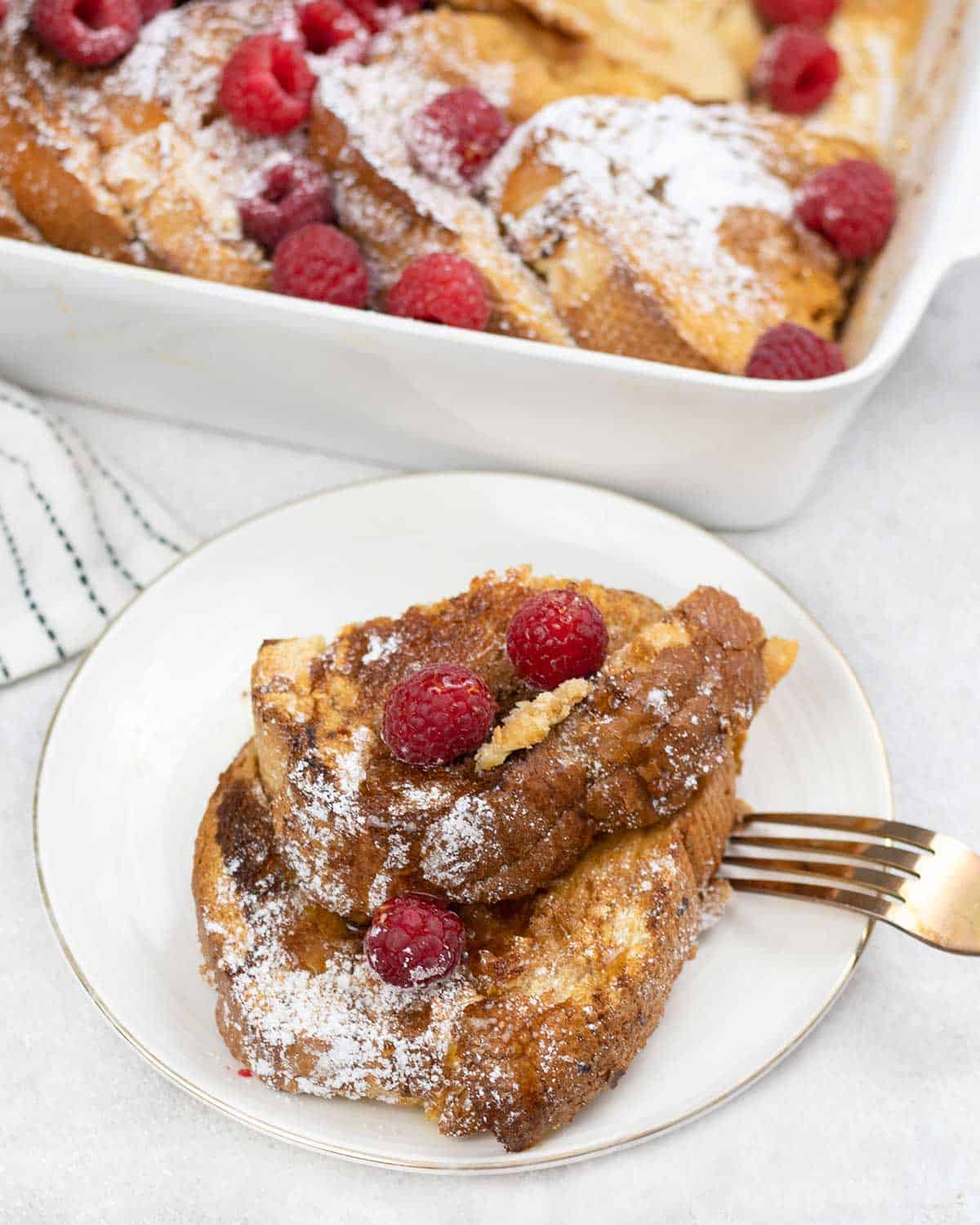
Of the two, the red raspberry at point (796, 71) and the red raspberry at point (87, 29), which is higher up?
the red raspberry at point (796, 71)

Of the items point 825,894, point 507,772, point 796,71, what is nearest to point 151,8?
point 796,71

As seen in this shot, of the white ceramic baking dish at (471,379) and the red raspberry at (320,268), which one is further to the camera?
the red raspberry at (320,268)

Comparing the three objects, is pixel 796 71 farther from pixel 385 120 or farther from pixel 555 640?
pixel 555 640

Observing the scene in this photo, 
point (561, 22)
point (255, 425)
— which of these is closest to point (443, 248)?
point (255, 425)

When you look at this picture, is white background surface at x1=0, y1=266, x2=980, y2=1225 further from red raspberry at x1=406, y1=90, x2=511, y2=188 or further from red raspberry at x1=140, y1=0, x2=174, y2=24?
red raspberry at x1=140, y1=0, x2=174, y2=24

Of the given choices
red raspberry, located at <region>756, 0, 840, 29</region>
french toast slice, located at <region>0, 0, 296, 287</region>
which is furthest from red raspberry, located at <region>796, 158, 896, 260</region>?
french toast slice, located at <region>0, 0, 296, 287</region>

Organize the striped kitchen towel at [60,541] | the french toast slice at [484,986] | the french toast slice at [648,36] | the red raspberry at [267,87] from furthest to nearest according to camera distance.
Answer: the french toast slice at [648,36], the red raspberry at [267,87], the striped kitchen towel at [60,541], the french toast slice at [484,986]

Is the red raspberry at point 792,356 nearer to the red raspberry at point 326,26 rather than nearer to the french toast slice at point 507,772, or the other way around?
the french toast slice at point 507,772

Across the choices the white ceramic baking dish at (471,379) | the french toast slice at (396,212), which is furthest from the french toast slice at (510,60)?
the white ceramic baking dish at (471,379)
